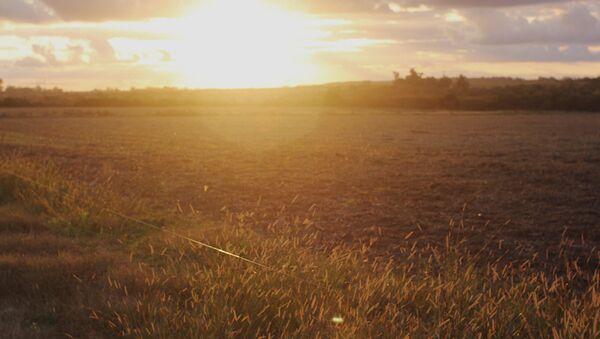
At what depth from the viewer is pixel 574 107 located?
61906mm

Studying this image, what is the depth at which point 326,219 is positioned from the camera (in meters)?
11.4

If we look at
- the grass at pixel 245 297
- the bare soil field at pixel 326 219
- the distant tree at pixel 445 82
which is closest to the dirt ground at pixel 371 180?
the bare soil field at pixel 326 219

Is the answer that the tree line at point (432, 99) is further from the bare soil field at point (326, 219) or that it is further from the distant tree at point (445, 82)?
the bare soil field at point (326, 219)

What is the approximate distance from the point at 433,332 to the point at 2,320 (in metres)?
3.66

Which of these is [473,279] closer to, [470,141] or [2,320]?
[2,320]

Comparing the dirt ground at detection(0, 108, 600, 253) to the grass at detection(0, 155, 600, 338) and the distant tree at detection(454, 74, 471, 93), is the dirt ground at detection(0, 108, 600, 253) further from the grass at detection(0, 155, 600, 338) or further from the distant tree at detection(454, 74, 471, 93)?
the distant tree at detection(454, 74, 471, 93)

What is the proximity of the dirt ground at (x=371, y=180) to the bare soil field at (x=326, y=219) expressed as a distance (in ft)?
0.21

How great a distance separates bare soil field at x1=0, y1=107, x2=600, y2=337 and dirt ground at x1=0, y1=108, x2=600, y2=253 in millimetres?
63

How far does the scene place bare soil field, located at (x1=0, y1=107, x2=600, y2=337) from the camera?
17.5 ft

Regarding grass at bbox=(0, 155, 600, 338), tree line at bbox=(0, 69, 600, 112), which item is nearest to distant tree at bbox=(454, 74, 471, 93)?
tree line at bbox=(0, 69, 600, 112)

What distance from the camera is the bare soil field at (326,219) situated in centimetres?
534

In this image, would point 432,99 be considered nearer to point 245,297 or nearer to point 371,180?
point 371,180

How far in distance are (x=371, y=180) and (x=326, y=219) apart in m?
4.89

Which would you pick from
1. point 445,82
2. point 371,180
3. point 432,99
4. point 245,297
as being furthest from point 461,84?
point 245,297
